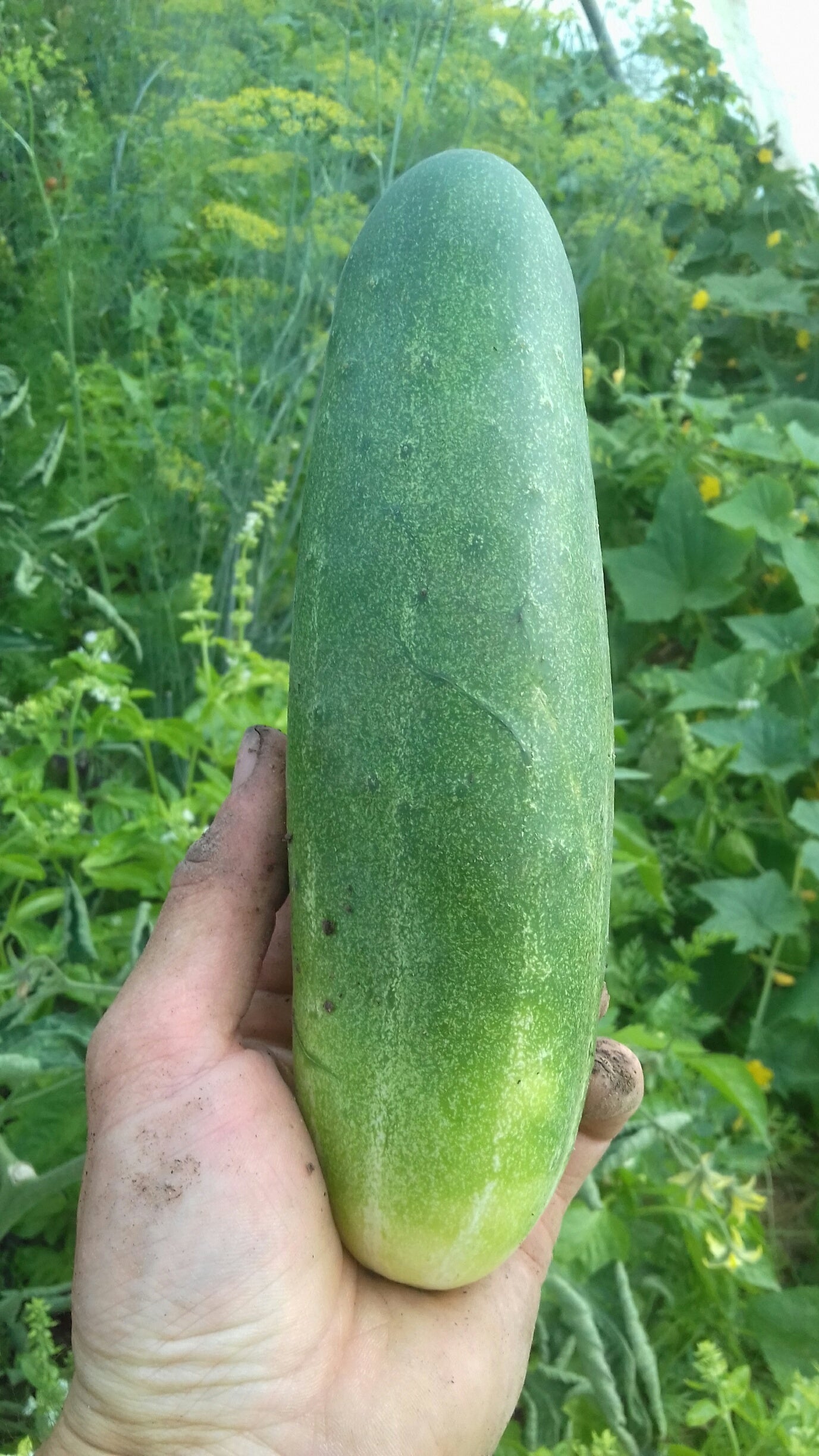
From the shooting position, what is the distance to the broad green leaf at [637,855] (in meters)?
2.36

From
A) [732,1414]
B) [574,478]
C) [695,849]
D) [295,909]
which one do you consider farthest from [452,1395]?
[695,849]

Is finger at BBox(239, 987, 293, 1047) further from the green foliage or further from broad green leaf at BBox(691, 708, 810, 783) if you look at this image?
broad green leaf at BBox(691, 708, 810, 783)

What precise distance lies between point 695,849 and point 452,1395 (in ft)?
6.11

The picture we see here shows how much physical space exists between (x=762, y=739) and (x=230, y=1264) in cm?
223

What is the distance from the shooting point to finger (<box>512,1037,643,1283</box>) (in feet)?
5.44

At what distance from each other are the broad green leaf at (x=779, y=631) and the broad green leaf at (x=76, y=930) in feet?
7.18

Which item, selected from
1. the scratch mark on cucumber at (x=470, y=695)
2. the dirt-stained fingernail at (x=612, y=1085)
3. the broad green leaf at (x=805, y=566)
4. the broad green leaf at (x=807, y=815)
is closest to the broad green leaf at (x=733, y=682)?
the broad green leaf at (x=805, y=566)

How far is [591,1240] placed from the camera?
2049mm

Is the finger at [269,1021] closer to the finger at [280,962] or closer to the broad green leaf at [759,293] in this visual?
the finger at [280,962]

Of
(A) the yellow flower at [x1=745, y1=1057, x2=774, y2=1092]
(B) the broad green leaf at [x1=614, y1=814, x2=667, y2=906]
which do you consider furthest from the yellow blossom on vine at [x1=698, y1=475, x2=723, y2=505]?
(A) the yellow flower at [x1=745, y1=1057, x2=774, y2=1092]

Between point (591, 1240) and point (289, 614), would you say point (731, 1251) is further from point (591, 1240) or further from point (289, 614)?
point (289, 614)

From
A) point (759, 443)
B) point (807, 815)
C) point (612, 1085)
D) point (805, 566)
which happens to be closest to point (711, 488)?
point (759, 443)

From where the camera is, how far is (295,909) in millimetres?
1412

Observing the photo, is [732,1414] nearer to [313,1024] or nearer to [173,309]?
[313,1024]
